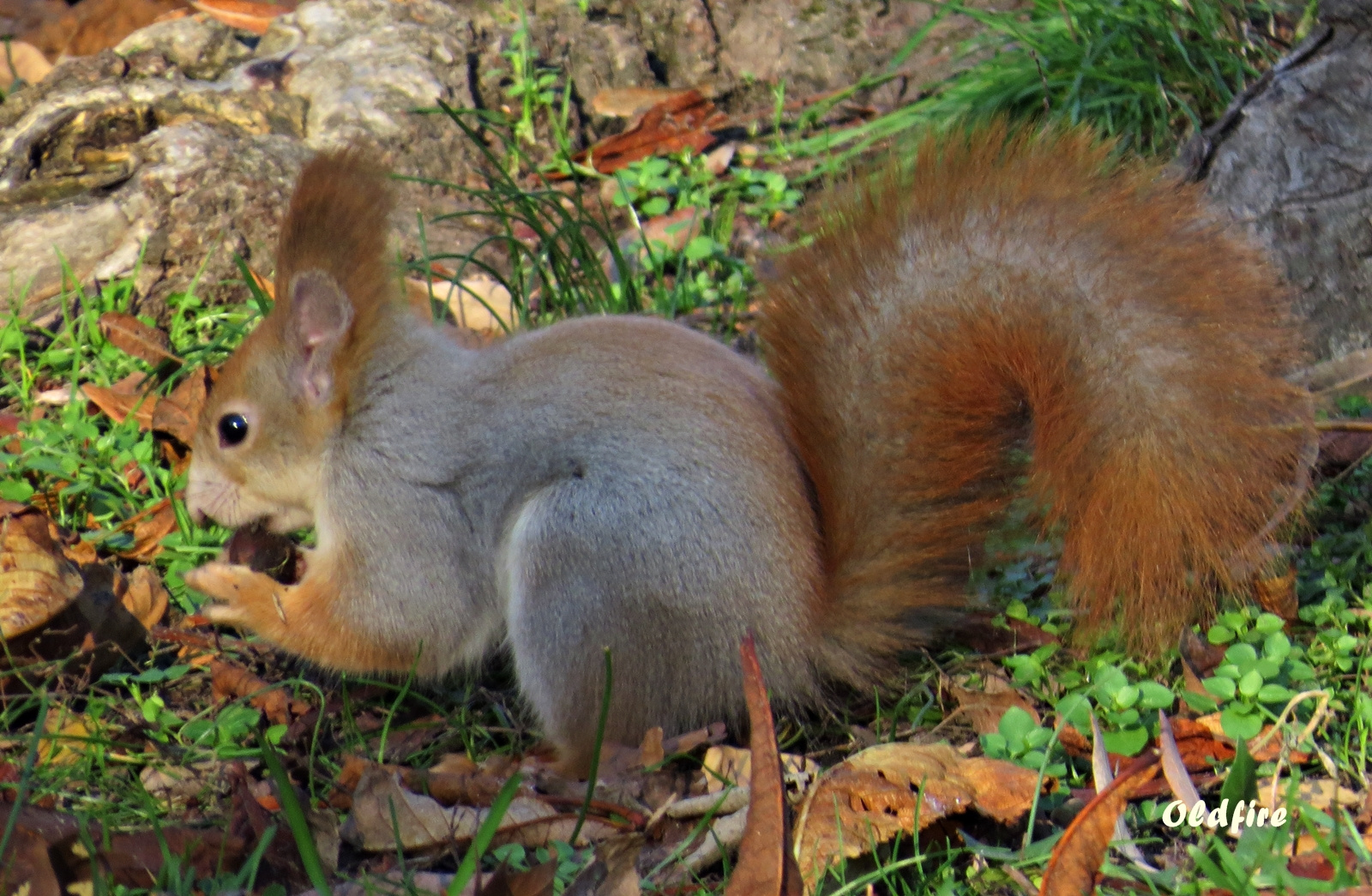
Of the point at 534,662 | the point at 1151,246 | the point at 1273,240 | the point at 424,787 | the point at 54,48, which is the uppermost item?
Answer: the point at 54,48

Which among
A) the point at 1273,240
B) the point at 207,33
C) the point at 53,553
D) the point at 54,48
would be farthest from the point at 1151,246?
the point at 54,48

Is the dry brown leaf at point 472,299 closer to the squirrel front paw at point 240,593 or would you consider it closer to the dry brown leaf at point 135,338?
the dry brown leaf at point 135,338

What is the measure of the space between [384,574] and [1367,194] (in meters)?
1.97

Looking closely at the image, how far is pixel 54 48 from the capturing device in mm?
4164

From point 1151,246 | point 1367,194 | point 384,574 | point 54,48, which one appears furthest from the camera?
point 54,48

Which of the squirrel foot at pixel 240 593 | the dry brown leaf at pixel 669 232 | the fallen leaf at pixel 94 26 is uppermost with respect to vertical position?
the fallen leaf at pixel 94 26

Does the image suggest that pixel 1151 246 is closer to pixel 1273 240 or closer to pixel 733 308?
pixel 1273 240

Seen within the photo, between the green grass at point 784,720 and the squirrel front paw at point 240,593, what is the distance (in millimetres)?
140

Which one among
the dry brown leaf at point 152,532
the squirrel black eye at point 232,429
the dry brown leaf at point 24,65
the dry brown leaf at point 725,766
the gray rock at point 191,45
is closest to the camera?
the dry brown leaf at point 725,766

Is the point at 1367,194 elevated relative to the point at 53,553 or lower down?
elevated

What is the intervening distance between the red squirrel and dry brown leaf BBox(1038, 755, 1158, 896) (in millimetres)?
324

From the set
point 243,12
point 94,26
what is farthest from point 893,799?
point 94,26

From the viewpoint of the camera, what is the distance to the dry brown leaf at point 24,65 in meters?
3.93

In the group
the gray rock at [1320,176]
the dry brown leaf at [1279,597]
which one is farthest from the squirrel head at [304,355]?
the gray rock at [1320,176]
